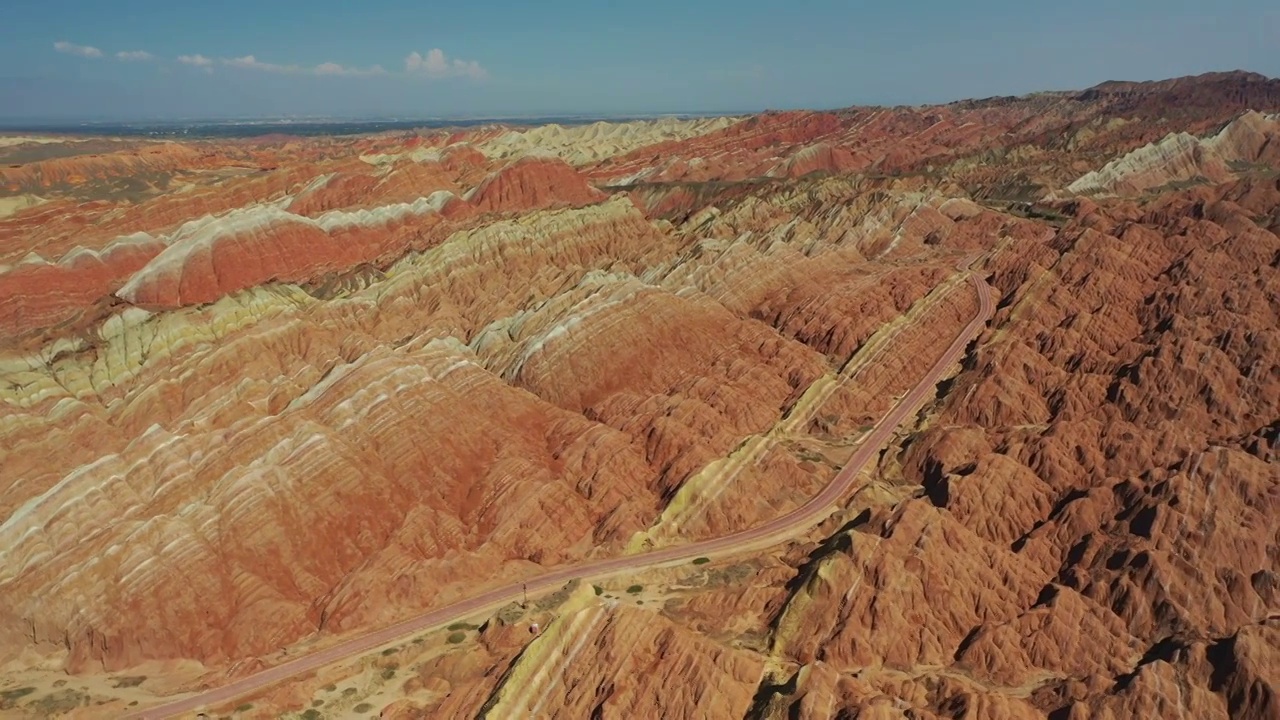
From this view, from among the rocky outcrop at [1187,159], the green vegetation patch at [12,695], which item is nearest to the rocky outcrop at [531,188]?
the rocky outcrop at [1187,159]

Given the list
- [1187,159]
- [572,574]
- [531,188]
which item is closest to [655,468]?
[572,574]

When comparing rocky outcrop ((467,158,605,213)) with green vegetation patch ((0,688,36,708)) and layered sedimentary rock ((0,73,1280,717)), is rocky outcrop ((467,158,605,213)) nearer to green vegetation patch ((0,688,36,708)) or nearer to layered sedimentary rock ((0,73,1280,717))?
layered sedimentary rock ((0,73,1280,717))

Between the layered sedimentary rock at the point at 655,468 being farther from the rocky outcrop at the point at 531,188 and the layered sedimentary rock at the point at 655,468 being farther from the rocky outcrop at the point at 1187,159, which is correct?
the rocky outcrop at the point at 1187,159

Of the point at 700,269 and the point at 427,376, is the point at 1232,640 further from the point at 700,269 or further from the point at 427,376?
the point at 700,269

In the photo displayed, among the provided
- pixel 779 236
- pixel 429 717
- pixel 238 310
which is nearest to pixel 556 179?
pixel 779 236

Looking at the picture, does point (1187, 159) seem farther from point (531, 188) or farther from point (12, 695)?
point (12, 695)

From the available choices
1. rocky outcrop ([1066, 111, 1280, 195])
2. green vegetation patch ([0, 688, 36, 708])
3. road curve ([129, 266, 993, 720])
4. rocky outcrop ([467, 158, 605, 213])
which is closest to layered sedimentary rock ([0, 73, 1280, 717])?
green vegetation patch ([0, 688, 36, 708])
